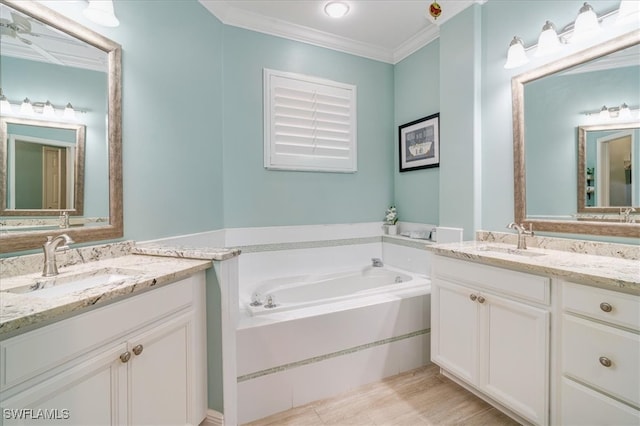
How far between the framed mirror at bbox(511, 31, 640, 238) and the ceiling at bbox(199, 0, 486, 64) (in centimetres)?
88

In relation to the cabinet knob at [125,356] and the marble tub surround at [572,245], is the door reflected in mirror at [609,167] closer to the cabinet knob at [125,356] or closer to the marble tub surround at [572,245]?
the marble tub surround at [572,245]

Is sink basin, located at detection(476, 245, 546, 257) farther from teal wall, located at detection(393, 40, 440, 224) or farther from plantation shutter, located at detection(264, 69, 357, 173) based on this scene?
plantation shutter, located at detection(264, 69, 357, 173)

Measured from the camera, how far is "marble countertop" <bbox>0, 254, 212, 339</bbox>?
2.68 feet

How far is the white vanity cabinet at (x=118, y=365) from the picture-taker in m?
0.83

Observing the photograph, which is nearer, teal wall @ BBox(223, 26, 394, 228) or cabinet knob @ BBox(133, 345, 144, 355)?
cabinet knob @ BBox(133, 345, 144, 355)

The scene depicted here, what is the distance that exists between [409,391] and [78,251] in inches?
83.0

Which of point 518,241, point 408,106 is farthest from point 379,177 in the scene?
point 518,241

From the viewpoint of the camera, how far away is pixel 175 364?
4.34ft

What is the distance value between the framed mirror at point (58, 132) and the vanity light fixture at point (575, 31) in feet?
8.05

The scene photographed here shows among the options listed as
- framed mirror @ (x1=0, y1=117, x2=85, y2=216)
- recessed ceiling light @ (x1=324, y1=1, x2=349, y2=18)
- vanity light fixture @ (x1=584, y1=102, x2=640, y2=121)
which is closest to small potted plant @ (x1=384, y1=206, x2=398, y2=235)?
vanity light fixture @ (x1=584, y1=102, x2=640, y2=121)

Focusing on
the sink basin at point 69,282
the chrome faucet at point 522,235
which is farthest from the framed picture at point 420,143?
the sink basin at point 69,282

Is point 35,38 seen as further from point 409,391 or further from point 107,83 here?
point 409,391

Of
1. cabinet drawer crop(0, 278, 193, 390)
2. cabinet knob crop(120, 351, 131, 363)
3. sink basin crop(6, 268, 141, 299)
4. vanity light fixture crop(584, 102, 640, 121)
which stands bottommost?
cabinet knob crop(120, 351, 131, 363)

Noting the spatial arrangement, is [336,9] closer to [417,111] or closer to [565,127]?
[417,111]
